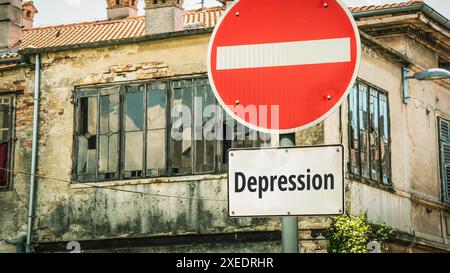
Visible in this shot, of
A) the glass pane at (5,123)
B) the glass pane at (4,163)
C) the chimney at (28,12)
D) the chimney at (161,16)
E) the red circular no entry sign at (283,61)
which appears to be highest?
the chimney at (28,12)

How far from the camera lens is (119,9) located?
3547cm

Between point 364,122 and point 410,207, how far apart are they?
251 centimetres

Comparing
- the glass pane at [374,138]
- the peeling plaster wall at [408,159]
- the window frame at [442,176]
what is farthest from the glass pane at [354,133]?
the window frame at [442,176]

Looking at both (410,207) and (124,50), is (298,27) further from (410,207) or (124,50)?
(410,207)

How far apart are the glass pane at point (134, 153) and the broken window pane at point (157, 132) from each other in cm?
16

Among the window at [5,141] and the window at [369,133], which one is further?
the window at [5,141]

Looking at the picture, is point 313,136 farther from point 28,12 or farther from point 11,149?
point 28,12

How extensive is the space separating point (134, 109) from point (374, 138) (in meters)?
4.54

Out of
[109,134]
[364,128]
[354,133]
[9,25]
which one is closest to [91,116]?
[109,134]

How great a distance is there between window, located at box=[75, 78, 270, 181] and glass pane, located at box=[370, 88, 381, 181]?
91.1 inches

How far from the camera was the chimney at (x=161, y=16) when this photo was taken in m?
19.0

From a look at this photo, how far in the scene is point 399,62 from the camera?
60.4 feet

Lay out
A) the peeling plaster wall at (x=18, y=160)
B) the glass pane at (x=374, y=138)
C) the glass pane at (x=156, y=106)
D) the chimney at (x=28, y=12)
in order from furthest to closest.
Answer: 1. the chimney at (x=28, y=12)
2. the peeling plaster wall at (x=18, y=160)
3. the glass pane at (x=374, y=138)
4. the glass pane at (x=156, y=106)

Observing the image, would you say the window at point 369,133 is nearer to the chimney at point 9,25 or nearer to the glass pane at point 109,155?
the glass pane at point 109,155
